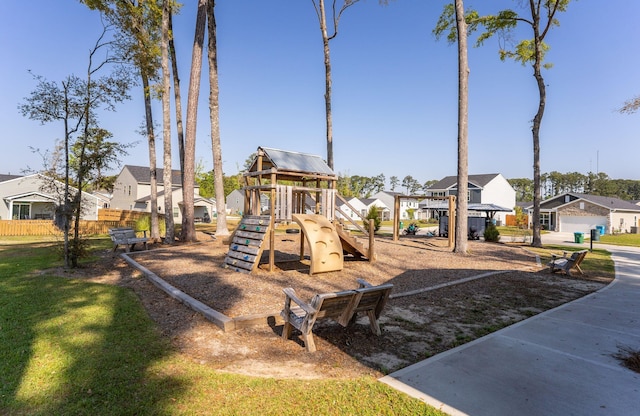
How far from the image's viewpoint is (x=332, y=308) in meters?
4.65

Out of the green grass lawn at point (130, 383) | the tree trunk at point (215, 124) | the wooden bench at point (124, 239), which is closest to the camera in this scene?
the green grass lawn at point (130, 383)

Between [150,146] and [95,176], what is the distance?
333 inches

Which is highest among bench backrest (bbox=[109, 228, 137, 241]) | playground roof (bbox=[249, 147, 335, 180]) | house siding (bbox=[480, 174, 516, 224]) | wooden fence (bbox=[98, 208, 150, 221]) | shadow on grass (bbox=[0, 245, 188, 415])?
house siding (bbox=[480, 174, 516, 224])

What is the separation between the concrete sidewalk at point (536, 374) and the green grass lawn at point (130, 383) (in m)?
0.54

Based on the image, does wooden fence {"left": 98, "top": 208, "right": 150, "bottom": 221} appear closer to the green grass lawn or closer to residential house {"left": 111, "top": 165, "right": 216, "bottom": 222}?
residential house {"left": 111, "top": 165, "right": 216, "bottom": 222}

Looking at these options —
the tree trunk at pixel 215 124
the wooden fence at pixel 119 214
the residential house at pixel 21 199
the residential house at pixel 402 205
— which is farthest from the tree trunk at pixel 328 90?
the residential house at pixel 402 205

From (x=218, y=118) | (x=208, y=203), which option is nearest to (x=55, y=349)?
(x=218, y=118)

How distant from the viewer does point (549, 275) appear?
1057 cm

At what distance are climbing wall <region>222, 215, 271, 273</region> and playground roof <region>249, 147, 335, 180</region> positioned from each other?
5.66ft

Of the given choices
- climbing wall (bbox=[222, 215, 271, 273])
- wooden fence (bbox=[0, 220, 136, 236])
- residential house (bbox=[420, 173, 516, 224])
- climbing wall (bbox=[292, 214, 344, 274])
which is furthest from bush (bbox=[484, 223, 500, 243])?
residential house (bbox=[420, 173, 516, 224])

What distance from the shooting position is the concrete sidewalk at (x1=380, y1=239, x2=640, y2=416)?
3.28 meters

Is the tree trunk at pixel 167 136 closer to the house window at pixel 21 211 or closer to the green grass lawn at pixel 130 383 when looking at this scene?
the green grass lawn at pixel 130 383

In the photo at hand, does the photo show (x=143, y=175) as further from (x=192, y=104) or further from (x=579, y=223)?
(x=579, y=223)

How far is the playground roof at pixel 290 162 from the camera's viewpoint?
10.4 metres
